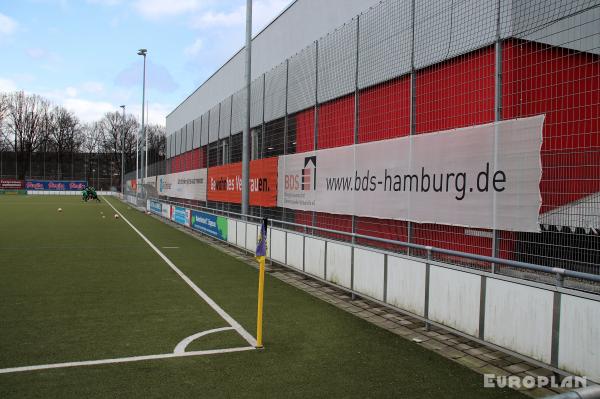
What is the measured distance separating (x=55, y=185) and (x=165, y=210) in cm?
6972

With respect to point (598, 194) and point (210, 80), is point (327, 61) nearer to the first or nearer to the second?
point (598, 194)

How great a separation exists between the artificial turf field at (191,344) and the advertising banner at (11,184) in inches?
3405

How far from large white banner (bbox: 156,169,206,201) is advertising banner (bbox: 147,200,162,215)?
2.96 ft

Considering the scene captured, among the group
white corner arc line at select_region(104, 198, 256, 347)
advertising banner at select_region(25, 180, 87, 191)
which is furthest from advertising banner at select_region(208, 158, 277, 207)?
advertising banner at select_region(25, 180, 87, 191)

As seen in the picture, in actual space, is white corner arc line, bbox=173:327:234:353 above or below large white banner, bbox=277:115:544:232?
below

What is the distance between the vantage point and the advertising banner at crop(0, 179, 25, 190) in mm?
83500

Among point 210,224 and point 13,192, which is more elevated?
point 13,192

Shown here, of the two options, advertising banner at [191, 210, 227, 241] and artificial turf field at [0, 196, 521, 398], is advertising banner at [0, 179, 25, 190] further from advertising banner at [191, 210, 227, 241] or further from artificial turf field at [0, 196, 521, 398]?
artificial turf field at [0, 196, 521, 398]

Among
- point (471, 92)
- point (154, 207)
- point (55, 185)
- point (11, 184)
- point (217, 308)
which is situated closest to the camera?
point (217, 308)

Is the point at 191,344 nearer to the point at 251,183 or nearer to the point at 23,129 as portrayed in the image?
the point at 251,183

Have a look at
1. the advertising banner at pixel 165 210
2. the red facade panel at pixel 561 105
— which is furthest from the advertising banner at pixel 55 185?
the red facade panel at pixel 561 105

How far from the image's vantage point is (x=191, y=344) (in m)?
5.45

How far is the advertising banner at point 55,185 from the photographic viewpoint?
279ft

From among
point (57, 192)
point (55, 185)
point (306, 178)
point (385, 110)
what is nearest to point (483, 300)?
point (385, 110)
